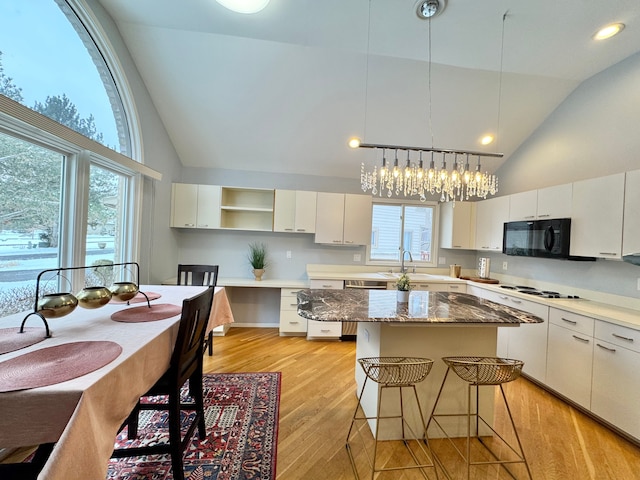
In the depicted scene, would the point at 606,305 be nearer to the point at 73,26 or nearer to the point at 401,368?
the point at 401,368

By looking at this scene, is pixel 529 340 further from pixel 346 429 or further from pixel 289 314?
pixel 289 314

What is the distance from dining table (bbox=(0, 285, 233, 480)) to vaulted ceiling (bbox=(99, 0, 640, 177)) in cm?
220

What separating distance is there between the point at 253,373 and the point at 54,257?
193 cm

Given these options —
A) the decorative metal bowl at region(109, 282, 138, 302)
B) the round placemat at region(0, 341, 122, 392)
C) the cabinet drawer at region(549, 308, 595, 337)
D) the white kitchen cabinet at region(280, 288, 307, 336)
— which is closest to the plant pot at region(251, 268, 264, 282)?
the white kitchen cabinet at region(280, 288, 307, 336)

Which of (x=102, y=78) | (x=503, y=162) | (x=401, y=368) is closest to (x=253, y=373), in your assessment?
(x=401, y=368)

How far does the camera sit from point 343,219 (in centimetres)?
394

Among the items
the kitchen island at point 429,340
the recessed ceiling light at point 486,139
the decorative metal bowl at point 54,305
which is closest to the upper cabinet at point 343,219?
the recessed ceiling light at point 486,139

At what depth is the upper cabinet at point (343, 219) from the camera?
3902mm

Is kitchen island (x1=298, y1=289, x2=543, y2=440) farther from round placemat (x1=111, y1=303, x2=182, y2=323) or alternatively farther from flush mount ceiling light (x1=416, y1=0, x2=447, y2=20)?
flush mount ceiling light (x1=416, y1=0, x2=447, y2=20)

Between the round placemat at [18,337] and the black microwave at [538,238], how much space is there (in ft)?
13.2

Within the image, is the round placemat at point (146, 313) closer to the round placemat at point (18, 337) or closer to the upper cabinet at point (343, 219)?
the round placemat at point (18, 337)

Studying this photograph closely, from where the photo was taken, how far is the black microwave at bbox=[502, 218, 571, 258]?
269 cm

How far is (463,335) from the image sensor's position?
1.95 meters

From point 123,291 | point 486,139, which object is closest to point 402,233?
point 486,139
